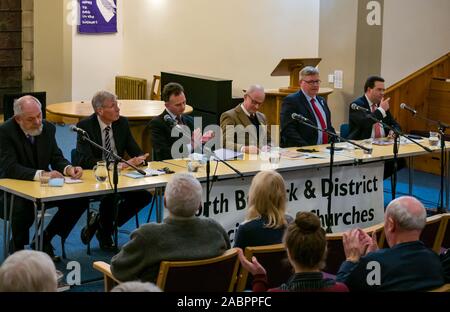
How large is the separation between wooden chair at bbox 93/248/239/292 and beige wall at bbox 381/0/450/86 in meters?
6.56

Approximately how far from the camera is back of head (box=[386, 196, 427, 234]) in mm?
3400

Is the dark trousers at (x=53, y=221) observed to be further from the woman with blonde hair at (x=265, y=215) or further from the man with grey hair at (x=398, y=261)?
the man with grey hair at (x=398, y=261)

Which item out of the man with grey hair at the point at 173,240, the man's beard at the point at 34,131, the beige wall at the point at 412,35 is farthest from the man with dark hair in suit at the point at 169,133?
the beige wall at the point at 412,35

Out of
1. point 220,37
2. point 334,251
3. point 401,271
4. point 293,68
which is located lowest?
point 334,251

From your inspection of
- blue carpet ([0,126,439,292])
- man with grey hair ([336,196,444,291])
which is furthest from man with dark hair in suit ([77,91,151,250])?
man with grey hair ([336,196,444,291])

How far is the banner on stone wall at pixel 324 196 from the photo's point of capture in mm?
5637

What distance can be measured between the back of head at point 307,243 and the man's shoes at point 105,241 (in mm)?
3036

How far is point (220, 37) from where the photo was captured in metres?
11.3

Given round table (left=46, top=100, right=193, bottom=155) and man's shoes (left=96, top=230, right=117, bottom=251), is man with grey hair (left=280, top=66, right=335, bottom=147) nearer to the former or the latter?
round table (left=46, top=100, right=193, bottom=155)

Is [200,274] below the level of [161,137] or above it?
below

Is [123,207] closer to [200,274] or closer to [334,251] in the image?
[334,251]

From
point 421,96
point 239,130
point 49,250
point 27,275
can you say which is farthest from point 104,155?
point 421,96

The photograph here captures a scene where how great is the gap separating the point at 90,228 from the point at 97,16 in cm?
732
